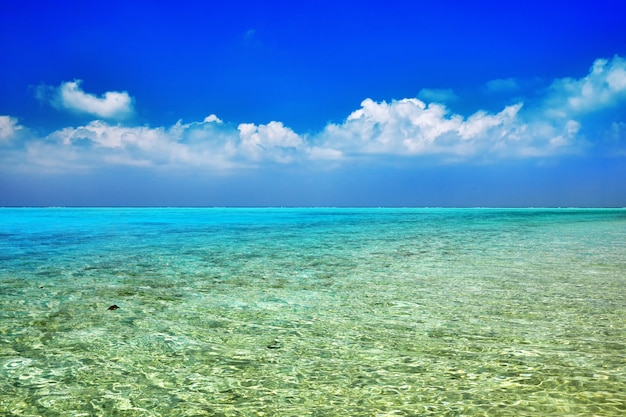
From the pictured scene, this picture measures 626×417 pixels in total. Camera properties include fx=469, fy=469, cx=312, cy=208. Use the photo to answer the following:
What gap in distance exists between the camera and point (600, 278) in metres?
8.90

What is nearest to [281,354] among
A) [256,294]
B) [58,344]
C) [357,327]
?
[357,327]

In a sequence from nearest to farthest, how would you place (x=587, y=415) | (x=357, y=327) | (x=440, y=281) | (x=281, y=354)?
1. (x=587, y=415)
2. (x=281, y=354)
3. (x=357, y=327)
4. (x=440, y=281)

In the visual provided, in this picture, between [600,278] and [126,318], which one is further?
[600,278]

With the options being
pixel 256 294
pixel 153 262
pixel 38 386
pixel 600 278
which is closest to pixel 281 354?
pixel 38 386

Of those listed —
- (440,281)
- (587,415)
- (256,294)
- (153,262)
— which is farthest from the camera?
(153,262)

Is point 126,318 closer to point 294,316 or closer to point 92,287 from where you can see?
point 294,316

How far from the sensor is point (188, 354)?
14.2 ft

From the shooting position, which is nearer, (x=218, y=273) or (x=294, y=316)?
(x=294, y=316)

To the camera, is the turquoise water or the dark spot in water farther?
the dark spot in water

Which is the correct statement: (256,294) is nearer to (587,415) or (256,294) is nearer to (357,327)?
(357,327)

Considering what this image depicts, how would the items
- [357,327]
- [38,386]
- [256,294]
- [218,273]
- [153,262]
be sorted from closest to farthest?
[38,386] < [357,327] < [256,294] < [218,273] < [153,262]

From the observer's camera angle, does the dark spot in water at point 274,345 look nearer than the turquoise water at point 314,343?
No

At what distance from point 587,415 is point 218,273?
7859mm

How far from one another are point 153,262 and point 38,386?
870 cm
